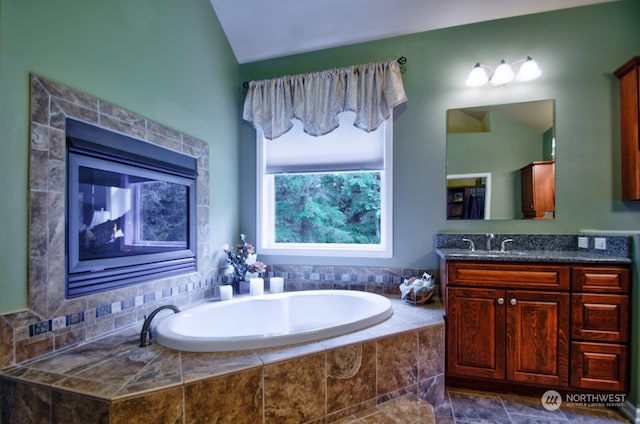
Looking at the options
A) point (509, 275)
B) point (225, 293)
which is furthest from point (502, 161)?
point (225, 293)

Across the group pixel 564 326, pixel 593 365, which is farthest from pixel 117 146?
pixel 593 365

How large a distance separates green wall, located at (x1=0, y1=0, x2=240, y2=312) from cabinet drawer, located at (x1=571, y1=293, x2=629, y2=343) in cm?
261

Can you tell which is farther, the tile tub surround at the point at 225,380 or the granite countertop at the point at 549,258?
the granite countertop at the point at 549,258

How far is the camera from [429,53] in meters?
2.58

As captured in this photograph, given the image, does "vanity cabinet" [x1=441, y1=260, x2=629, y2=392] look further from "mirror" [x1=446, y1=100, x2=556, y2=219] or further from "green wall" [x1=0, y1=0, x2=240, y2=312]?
"green wall" [x1=0, y1=0, x2=240, y2=312]

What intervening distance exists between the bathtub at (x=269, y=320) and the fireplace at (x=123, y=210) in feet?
1.33

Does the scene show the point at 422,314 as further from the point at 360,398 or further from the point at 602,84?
the point at 602,84

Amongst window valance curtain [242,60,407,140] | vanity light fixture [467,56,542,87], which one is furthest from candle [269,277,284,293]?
vanity light fixture [467,56,542,87]

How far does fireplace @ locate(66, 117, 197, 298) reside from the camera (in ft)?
5.07

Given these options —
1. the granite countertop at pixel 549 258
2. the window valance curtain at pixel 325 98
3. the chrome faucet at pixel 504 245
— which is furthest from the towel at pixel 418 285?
the window valance curtain at pixel 325 98

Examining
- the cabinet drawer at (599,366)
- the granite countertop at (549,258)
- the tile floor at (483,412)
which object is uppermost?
→ the granite countertop at (549,258)

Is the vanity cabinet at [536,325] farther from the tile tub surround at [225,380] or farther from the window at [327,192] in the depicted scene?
the window at [327,192]

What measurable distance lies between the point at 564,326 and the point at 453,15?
2399mm

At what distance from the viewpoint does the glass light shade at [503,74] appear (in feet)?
7.65
